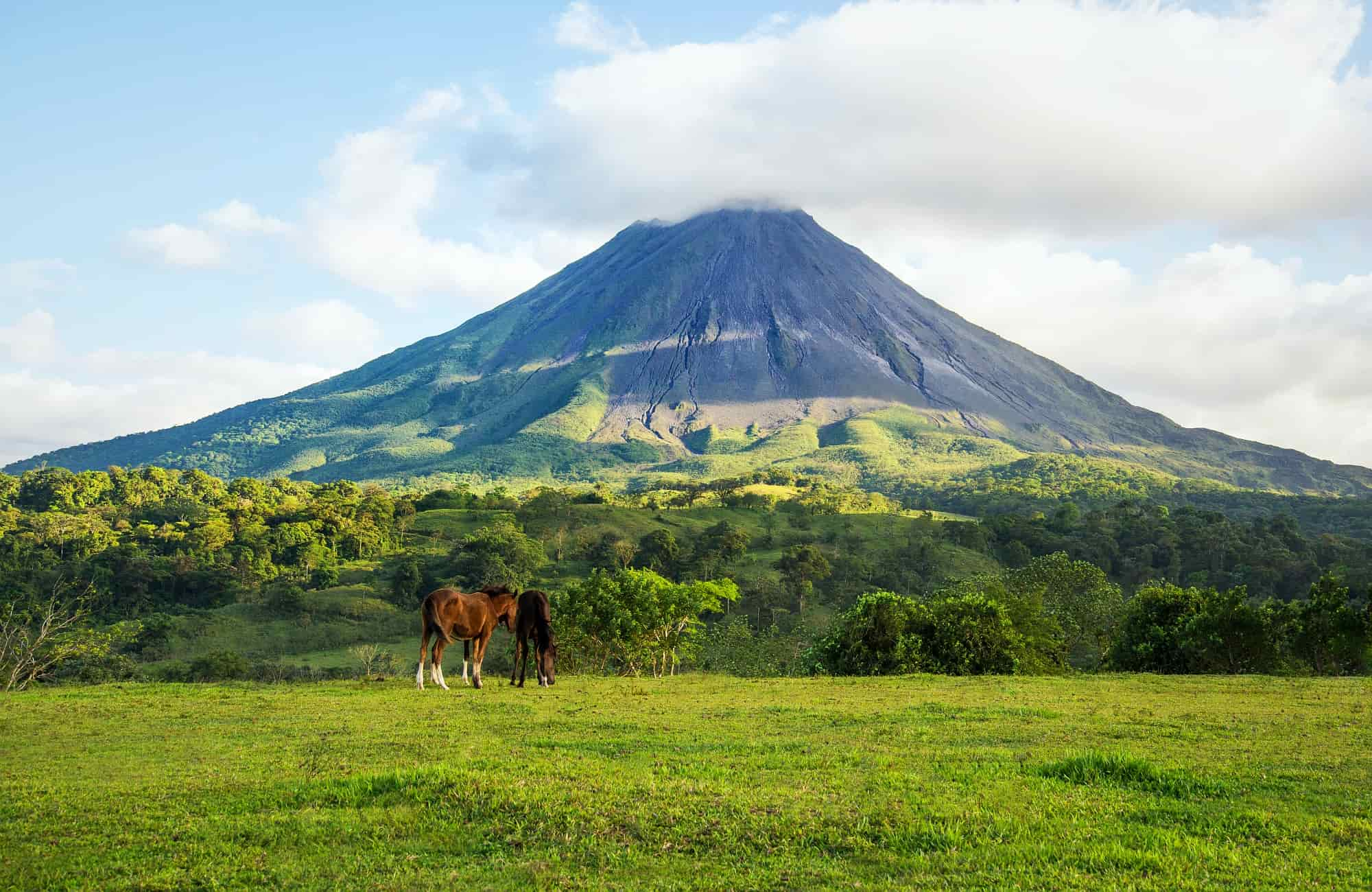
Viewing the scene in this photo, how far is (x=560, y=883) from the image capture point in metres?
5.72

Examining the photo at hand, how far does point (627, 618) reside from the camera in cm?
2664

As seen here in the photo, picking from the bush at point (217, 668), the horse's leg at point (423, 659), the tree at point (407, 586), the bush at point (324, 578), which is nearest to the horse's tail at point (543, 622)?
the horse's leg at point (423, 659)

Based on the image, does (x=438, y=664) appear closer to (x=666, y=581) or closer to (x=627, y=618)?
(x=627, y=618)

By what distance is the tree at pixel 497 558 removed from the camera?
197 ft

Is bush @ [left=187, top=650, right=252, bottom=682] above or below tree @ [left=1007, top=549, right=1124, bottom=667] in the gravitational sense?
below

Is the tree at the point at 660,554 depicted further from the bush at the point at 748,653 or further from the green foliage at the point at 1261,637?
the green foliage at the point at 1261,637

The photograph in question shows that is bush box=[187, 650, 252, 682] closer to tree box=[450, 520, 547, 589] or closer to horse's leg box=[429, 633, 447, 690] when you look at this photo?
tree box=[450, 520, 547, 589]

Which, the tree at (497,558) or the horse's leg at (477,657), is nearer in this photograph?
the horse's leg at (477,657)

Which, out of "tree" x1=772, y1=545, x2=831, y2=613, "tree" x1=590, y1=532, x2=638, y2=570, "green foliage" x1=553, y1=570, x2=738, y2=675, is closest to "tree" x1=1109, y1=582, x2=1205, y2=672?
"green foliage" x1=553, y1=570, x2=738, y2=675

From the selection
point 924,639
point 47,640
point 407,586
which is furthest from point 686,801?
point 407,586

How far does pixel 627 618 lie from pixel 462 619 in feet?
34.0

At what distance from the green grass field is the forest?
1130 cm

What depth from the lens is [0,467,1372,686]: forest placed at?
24.2 m

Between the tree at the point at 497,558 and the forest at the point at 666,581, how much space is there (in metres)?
0.23
